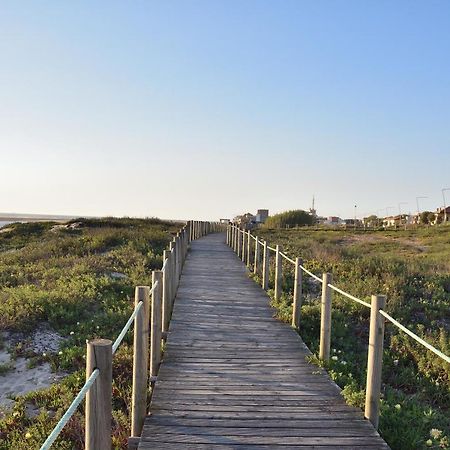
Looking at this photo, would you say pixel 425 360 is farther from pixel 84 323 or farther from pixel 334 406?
pixel 84 323

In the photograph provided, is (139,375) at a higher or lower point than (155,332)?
lower

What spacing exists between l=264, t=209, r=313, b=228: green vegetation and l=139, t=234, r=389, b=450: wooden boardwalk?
1903 inches

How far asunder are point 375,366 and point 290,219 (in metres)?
53.6

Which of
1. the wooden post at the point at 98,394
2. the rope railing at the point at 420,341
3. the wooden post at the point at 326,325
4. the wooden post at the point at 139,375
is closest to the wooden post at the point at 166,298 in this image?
the wooden post at the point at 326,325

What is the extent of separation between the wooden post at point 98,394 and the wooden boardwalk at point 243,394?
110 centimetres

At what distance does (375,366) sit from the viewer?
4785mm

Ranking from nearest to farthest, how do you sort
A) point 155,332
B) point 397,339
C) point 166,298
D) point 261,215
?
point 155,332 < point 166,298 < point 397,339 < point 261,215

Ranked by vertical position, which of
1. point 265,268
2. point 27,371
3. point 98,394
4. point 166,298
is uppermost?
point 265,268

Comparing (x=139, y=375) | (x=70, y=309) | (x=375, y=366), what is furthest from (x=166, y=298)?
(x=375, y=366)

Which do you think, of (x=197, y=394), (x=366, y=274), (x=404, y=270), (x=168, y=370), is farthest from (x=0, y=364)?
(x=404, y=270)

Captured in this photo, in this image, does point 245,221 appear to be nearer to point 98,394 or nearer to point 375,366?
point 375,366

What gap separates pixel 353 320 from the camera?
9.40 m

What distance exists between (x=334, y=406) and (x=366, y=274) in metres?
7.86

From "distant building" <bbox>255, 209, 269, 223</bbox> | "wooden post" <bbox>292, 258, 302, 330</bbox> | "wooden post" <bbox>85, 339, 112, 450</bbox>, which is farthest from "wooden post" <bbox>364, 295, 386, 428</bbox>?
"distant building" <bbox>255, 209, 269, 223</bbox>
